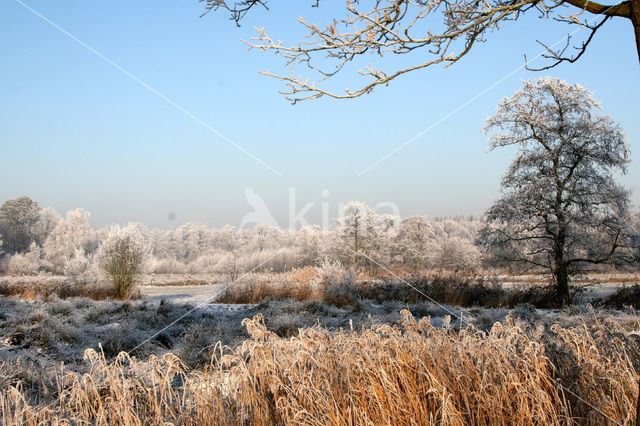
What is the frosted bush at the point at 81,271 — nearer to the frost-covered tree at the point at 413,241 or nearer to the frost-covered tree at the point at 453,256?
the frost-covered tree at the point at 413,241

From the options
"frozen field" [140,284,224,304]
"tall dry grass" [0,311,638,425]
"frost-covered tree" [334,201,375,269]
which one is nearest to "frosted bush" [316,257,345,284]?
"frozen field" [140,284,224,304]

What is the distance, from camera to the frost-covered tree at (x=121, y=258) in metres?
14.7

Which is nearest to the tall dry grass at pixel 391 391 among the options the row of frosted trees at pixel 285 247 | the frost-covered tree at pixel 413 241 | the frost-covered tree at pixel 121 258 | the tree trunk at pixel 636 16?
the tree trunk at pixel 636 16

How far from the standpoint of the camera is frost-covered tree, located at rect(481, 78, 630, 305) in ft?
39.4

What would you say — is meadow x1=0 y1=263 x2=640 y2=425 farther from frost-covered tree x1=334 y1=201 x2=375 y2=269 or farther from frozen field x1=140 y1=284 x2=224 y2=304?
frost-covered tree x1=334 y1=201 x2=375 y2=269

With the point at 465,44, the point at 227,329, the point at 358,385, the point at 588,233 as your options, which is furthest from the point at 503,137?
the point at 358,385

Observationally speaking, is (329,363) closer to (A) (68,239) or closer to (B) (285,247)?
(B) (285,247)

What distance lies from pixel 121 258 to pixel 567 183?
15.4 m

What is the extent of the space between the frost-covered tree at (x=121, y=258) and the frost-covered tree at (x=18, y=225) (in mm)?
48606

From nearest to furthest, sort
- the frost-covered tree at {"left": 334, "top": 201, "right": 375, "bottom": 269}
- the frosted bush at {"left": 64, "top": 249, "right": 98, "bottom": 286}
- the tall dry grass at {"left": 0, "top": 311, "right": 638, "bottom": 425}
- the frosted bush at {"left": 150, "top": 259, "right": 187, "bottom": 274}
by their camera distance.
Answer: the tall dry grass at {"left": 0, "top": 311, "right": 638, "bottom": 425} < the frosted bush at {"left": 64, "top": 249, "right": 98, "bottom": 286} < the frost-covered tree at {"left": 334, "top": 201, "right": 375, "bottom": 269} < the frosted bush at {"left": 150, "top": 259, "right": 187, "bottom": 274}

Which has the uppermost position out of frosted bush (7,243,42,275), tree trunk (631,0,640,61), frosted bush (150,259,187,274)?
tree trunk (631,0,640,61)

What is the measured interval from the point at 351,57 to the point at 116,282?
48.7ft

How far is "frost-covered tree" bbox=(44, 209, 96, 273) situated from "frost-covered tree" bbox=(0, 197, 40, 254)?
705cm

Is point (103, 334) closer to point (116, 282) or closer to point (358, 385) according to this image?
point (358, 385)
